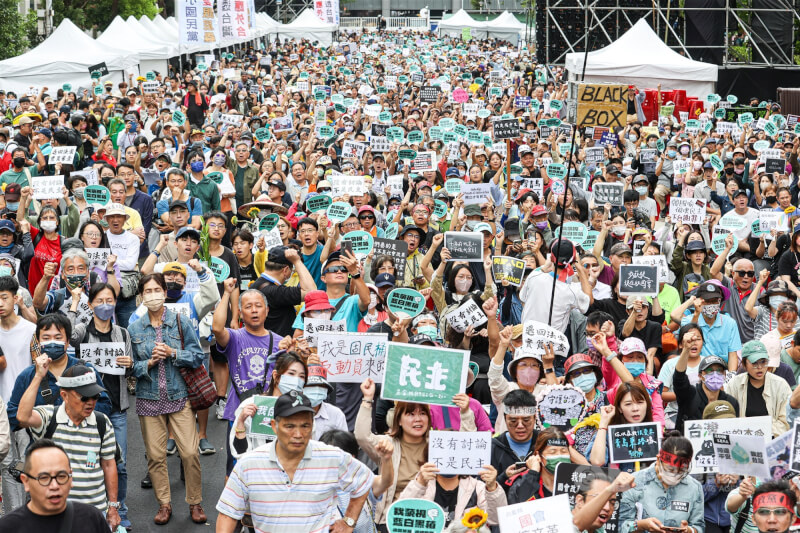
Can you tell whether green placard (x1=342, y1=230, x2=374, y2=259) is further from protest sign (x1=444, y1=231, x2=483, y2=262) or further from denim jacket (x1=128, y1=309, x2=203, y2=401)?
denim jacket (x1=128, y1=309, x2=203, y2=401)

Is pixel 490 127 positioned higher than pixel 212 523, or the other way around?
pixel 490 127

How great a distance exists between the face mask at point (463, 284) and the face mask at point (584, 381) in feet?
6.01

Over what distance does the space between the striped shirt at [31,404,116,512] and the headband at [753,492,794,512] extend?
11.2 feet

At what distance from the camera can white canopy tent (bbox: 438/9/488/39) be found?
236 feet

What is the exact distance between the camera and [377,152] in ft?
52.4

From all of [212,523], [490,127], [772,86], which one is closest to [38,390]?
[212,523]

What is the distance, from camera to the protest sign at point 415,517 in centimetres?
509

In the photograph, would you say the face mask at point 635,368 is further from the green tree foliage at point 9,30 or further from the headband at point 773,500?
the green tree foliage at point 9,30

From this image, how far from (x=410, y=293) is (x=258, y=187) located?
6.22 meters

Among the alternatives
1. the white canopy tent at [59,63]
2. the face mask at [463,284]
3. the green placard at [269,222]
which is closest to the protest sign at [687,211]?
the face mask at [463,284]

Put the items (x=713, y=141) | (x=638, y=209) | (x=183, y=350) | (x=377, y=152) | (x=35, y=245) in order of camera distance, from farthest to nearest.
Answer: (x=713, y=141), (x=377, y=152), (x=638, y=209), (x=35, y=245), (x=183, y=350)

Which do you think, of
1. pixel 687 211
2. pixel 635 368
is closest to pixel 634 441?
pixel 635 368

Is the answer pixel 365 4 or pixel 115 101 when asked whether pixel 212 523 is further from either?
pixel 365 4

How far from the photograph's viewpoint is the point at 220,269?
924 centimetres
